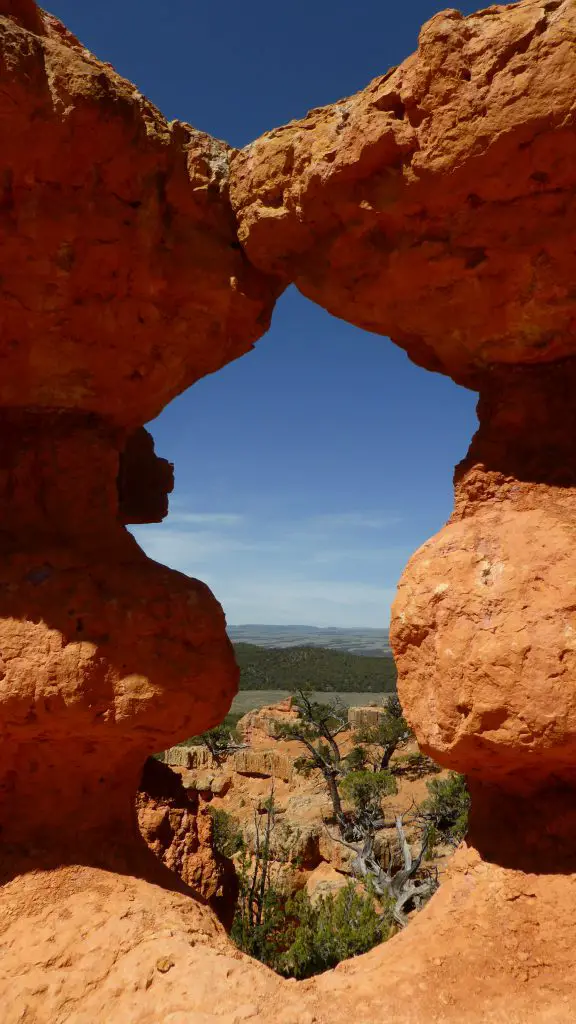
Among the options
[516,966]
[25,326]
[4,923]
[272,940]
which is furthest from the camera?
[272,940]

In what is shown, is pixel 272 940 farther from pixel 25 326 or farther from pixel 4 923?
pixel 25 326

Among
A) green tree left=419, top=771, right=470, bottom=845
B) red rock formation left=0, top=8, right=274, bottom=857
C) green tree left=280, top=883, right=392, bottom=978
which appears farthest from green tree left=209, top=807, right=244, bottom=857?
red rock formation left=0, top=8, right=274, bottom=857

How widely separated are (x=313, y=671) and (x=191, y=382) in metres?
58.2

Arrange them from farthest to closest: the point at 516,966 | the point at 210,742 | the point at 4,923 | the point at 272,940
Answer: the point at 210,742 → the point at 272,940 → the point at 4,923 → the point at 516,966

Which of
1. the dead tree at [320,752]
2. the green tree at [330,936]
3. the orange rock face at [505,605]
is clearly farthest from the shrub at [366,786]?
the orange rock face at [505,605]

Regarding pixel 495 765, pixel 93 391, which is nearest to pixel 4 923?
pixel 495 765

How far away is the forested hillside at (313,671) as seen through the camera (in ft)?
168

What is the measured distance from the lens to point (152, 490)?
7395mm

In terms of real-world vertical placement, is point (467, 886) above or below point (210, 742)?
above

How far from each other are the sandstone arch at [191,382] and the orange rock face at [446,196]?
2 centimetres

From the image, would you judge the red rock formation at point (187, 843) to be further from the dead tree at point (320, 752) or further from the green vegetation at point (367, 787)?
the dead tree at point (320, 752)

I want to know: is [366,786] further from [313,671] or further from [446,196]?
[313,671]

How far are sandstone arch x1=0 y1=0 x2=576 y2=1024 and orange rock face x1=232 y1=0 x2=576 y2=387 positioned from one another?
2cm

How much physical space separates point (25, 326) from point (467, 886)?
4.82 m
